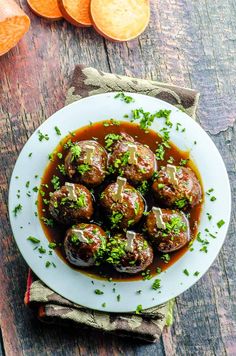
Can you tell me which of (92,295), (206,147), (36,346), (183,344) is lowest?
(183,344)

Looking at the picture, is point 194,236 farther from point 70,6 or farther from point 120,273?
point 70,6

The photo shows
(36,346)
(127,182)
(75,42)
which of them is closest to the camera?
(127,182)

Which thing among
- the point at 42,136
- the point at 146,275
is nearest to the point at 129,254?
the point at 146,275

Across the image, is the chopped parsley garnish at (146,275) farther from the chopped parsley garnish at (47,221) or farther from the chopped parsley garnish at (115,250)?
the chopped parsley garnish at (47,221)

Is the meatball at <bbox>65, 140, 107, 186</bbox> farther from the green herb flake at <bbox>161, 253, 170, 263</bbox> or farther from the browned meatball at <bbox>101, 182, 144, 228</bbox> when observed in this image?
the green herb flake at <bbox>161, 253, 170, 263</bbox>

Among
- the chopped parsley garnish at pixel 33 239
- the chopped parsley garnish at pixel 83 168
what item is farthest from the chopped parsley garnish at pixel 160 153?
the chopped parsley garnish at pixel 33 239

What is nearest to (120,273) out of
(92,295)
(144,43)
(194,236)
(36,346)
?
(92,295)
